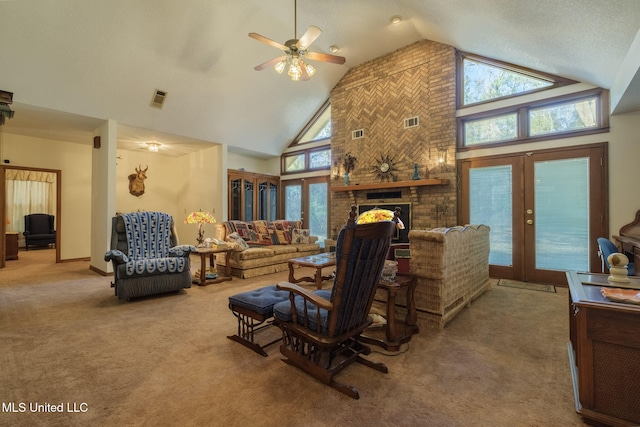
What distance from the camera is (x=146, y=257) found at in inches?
158

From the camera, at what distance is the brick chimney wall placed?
17.3ft

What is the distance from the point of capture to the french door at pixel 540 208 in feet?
13.4

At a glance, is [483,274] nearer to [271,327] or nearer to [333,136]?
[271,327]

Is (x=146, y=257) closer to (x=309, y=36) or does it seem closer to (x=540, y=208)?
(x=309, y=36)

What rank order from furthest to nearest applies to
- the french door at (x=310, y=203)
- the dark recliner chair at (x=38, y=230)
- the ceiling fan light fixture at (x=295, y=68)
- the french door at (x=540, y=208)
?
the dark recliner chair at (x=38, y=230)
the french door at (x=310, y=203)
the french door at (x=540, y=208)
the ceiling fan light fixture at (x=295, y=68)

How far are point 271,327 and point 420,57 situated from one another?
5.58 meters

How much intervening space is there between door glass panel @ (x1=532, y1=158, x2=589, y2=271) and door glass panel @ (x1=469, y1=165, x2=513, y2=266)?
1.27ft

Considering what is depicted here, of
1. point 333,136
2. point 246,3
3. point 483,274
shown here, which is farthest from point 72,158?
point 483,274

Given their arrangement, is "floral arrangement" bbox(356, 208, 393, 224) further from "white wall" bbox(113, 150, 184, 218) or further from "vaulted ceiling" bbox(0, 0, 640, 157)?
"white wall" bbox(113, 150, 184, 218)

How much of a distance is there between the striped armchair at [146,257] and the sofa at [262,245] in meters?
0.94

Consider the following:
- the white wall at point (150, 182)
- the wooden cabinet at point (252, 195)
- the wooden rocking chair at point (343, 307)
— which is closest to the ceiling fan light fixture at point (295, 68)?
the wooden rocking chair at point (343, 307)

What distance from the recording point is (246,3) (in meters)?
4.57

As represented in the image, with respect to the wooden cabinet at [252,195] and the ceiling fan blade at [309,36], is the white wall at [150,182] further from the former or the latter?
the ceiling fan blade at [309,36]

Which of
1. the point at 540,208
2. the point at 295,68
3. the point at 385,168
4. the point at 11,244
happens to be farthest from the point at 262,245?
the point at 11,244
